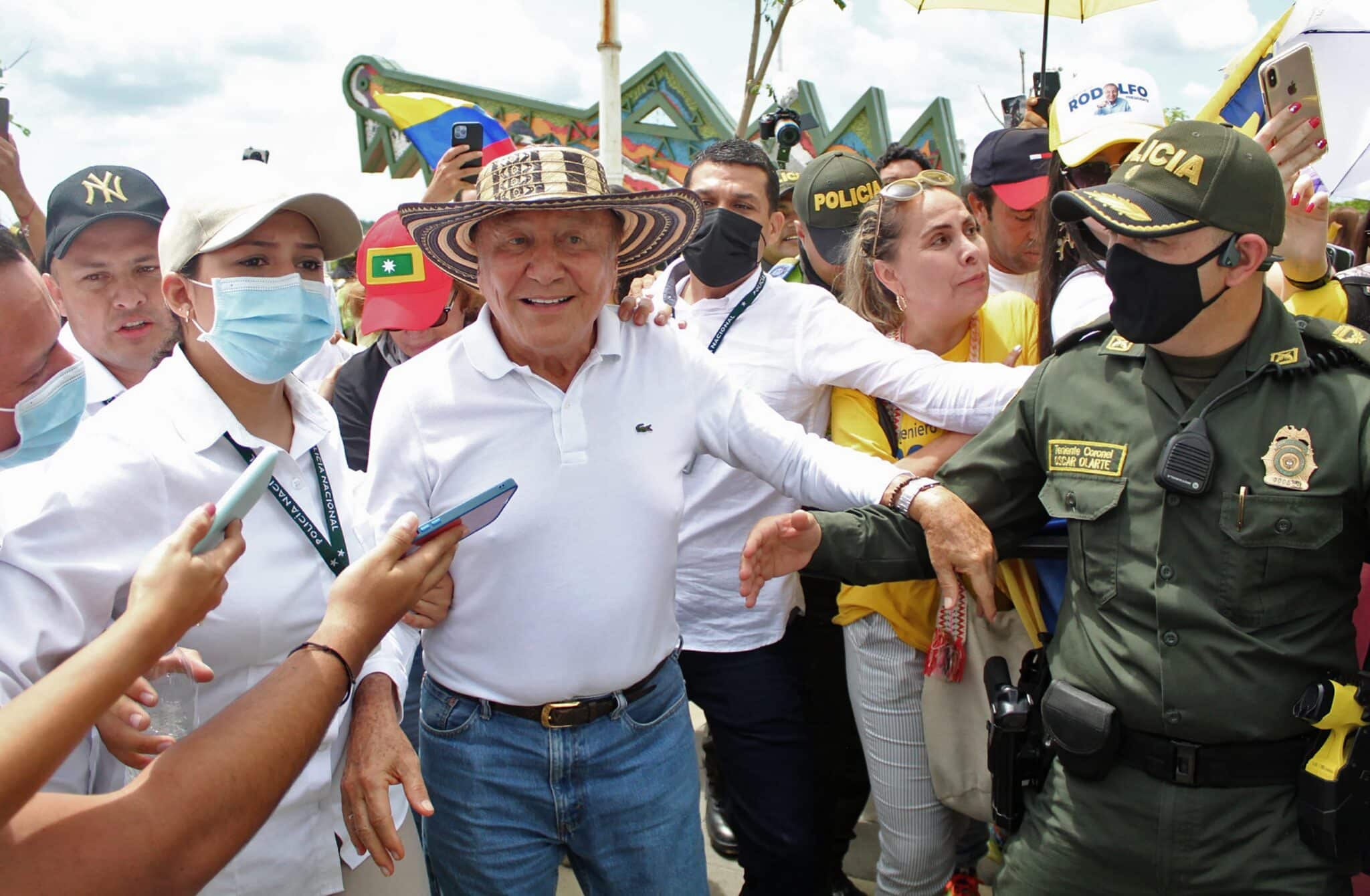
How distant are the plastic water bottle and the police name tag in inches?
70.2

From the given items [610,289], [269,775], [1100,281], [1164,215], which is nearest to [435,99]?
[610,289]

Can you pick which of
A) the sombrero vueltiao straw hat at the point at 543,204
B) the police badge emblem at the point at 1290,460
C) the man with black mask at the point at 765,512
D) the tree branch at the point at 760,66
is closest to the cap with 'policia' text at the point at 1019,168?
the man with black mask at the point at 765,512

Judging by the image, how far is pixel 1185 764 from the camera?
188 centimetres

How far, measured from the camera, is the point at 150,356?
327cm

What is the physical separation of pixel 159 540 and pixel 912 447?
75.6 inches

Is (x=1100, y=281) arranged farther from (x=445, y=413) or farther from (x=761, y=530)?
(x=445, y=413)

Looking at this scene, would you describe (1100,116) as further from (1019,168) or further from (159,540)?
(159,540)

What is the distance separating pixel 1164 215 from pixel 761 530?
3.40 ft

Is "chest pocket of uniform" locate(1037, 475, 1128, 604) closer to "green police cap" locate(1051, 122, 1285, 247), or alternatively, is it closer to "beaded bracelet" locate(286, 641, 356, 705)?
"green police cap" locate(1051, 122, 1285, 247)

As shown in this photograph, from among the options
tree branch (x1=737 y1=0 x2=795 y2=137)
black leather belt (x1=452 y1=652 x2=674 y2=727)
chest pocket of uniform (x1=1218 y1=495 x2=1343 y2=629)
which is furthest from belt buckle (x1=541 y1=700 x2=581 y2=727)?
tree branch (x1=737 y1=0 x2=795 y2=137)

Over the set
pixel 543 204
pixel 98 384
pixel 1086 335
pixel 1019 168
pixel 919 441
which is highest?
pixel 1019 168

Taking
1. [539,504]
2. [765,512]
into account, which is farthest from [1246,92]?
[539,504]

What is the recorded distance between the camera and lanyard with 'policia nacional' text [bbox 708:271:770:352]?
3061 millimetres

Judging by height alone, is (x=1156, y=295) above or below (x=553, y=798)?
above
